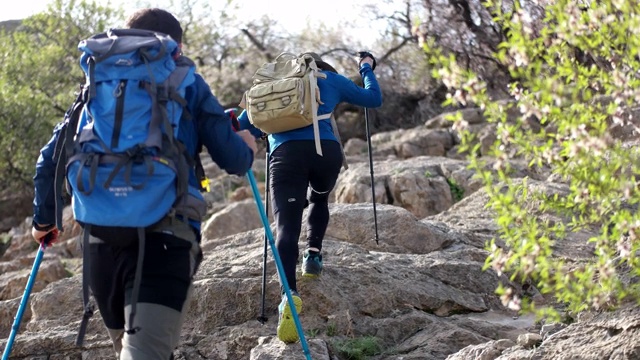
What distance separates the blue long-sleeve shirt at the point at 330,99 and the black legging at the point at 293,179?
6 centimetres

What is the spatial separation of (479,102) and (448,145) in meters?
21.4

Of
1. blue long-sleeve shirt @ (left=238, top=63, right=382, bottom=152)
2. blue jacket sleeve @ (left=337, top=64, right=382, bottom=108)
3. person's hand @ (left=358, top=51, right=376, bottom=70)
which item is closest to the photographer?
blue long-sleeve shirt @ (left=238, top=63, right=382, bottom=152)

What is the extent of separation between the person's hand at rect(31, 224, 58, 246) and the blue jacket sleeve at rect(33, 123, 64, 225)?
0.04m

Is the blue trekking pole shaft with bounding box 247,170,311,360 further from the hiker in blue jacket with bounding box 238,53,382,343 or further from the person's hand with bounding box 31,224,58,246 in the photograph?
the person's hand with bounding box 31,224,58,246

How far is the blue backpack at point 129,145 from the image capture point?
3688 millimetres

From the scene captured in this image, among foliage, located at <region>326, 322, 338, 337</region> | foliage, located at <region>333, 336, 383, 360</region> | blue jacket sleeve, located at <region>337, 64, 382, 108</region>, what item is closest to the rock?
foliage, located at <region>333, 336, 383, 360</region>

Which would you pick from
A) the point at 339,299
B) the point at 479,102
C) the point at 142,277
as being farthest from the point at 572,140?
the point at 339,299

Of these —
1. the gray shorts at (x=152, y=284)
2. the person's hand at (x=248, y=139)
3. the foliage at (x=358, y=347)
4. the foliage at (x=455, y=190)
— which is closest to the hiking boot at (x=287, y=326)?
the foliage at (x=358, y=347)

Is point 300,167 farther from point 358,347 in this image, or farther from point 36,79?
point 36,79

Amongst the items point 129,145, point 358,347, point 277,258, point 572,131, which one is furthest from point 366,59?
point 129,145

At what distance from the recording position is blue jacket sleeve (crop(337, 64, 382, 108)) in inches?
266

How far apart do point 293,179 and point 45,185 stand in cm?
233

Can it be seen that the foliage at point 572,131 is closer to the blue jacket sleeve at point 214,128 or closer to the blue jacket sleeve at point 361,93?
the blue jacket sleeve at point 214,128

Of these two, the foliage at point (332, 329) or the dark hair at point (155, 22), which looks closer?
the dark hair at point (155, 22)
